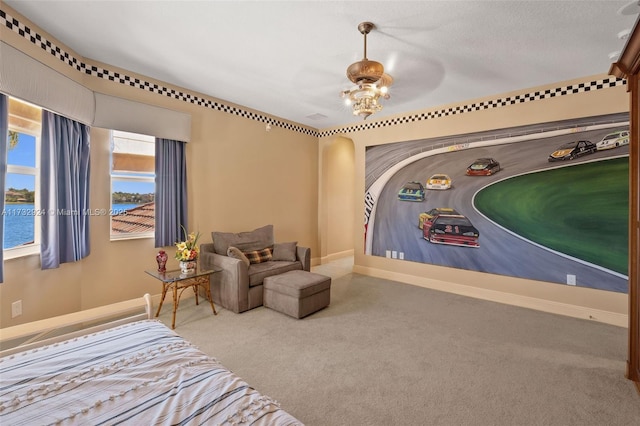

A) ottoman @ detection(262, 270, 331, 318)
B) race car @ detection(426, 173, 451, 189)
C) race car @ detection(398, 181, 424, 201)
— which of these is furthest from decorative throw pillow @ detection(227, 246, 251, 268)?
race car @ detection(426, 173, 451, 189)

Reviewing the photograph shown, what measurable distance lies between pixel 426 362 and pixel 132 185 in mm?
3745

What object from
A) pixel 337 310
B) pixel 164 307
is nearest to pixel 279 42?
pixel 337 310

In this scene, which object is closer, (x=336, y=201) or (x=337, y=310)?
(x=337, y=310)

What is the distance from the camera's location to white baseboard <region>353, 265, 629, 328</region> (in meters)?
3.30

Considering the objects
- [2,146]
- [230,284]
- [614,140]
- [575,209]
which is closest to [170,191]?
[230,284]

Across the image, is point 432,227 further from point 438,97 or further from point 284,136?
point 284,136

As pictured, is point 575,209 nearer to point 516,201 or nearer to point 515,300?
point 516,201

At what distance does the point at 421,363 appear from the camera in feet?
7.91

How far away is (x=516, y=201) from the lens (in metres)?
3.88

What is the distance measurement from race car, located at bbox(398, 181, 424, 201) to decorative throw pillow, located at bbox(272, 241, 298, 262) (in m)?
2.07

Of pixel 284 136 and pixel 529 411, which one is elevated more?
pixel 284 136

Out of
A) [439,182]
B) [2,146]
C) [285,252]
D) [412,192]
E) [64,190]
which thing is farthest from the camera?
[412,192]

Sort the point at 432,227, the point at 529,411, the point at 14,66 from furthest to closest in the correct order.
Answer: the point at 432,227 < the point at 14,66 < the point at 529,411

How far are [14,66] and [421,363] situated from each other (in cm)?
406
